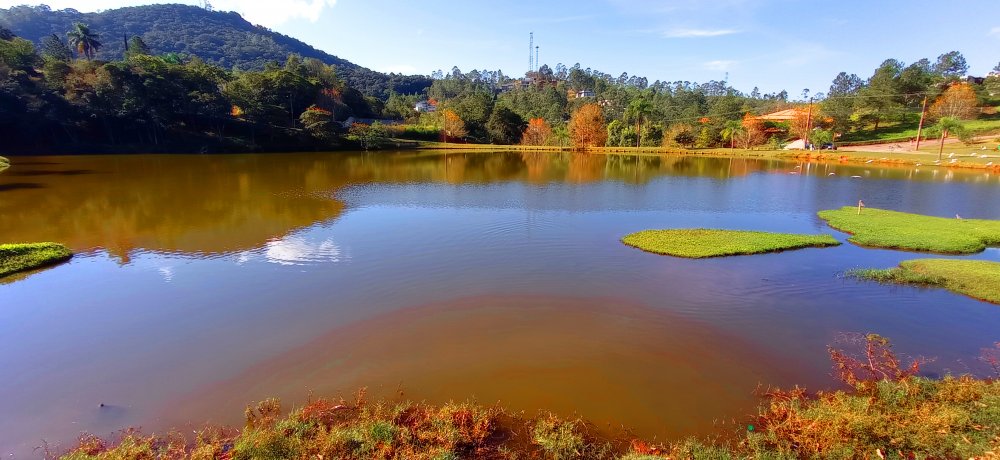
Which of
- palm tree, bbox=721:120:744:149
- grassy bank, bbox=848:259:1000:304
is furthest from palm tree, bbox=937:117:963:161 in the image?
grassy bank, bbox=848:259:1000:304

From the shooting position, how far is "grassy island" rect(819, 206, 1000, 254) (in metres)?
18.1

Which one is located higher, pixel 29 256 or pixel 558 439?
pixel 29 256

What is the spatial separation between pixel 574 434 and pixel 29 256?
1939cm

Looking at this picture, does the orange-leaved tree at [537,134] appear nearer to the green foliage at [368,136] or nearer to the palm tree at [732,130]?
the green foliage at [368,136]

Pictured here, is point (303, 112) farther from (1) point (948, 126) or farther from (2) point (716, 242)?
(1) point (948, 126)

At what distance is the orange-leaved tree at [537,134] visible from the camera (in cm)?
8169

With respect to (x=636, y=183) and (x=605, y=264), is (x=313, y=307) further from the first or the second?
(x=636, y=183)

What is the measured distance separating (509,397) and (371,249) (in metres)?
10.7

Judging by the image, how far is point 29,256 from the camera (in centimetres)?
1623

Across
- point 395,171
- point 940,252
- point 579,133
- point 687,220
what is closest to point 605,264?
point 687,220

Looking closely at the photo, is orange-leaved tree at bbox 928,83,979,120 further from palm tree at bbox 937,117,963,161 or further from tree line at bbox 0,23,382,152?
tree line at bbox 0,23,382,152

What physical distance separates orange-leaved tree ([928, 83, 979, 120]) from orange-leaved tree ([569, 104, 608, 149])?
45472mm

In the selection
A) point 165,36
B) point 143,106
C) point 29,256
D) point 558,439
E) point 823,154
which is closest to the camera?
point 558,439

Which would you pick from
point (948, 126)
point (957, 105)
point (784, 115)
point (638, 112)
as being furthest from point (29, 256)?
point (784, 115)
